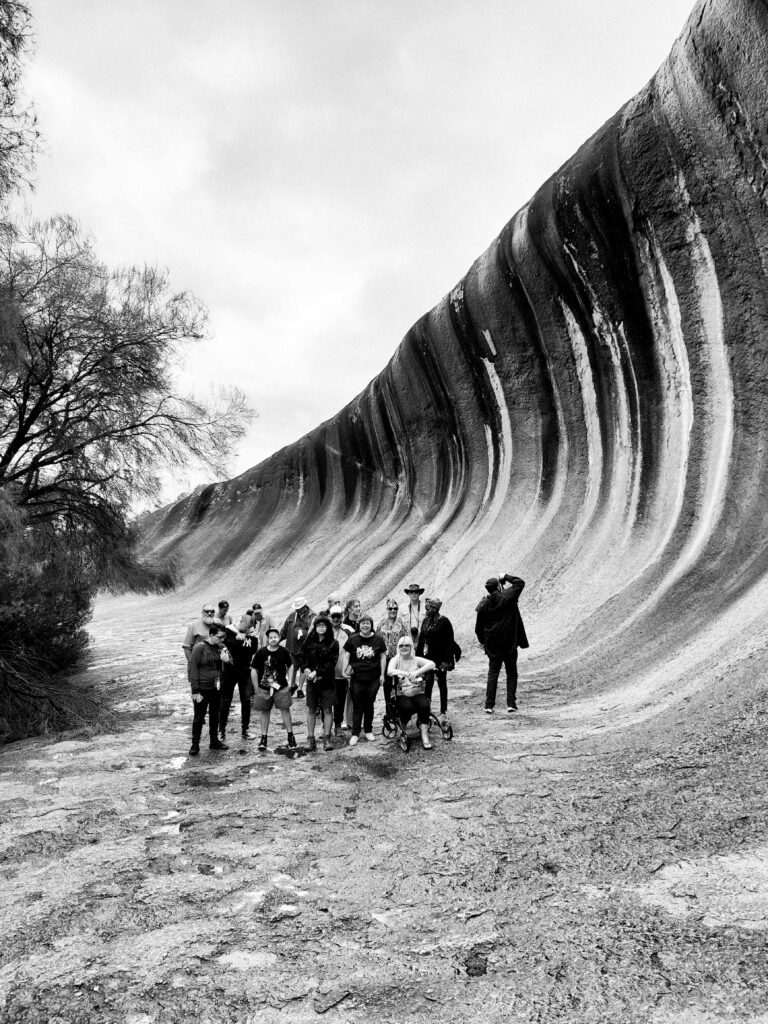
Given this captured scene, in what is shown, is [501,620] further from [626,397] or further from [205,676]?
[626,397]

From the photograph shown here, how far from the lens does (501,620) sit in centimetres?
757

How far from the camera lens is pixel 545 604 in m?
12.6

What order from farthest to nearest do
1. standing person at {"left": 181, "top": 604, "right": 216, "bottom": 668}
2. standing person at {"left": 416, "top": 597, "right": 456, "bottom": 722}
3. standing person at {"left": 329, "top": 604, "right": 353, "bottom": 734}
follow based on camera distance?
standing person at {"left": 416, "top": 597, "right": 456, "bottom": 722} < standing person at {"left": 181, "top": 604, "right": 216, "bottom": 668} < standing person at {"left": 329, "top": 604, "right": 353, "bottom": 734}

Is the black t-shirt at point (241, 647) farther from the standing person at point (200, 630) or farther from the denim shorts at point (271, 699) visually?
the denim shorts at point (271, 699)

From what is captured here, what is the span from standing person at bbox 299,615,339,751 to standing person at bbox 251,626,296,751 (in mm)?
205

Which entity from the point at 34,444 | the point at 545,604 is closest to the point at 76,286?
the point at 34,444

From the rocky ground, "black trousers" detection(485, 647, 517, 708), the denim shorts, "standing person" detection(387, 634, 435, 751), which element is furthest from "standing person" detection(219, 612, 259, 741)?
"black trousers" detection(485, 647, 517, 708)

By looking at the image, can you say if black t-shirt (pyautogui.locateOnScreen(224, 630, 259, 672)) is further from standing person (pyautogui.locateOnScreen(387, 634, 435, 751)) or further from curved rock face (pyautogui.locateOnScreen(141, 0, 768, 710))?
curved rock face (pyautogui.locateOnScreen(141, 0, 768, 710))

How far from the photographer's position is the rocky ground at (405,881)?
292 cm

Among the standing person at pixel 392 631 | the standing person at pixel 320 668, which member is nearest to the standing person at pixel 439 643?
the standing person at pixel 392 631

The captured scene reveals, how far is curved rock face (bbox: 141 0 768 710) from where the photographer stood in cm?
1009

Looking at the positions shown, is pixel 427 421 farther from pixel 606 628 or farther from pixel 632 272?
pixel 606 628

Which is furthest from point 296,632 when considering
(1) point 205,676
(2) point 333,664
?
(1) point 205,676

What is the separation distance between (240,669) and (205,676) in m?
0.73
